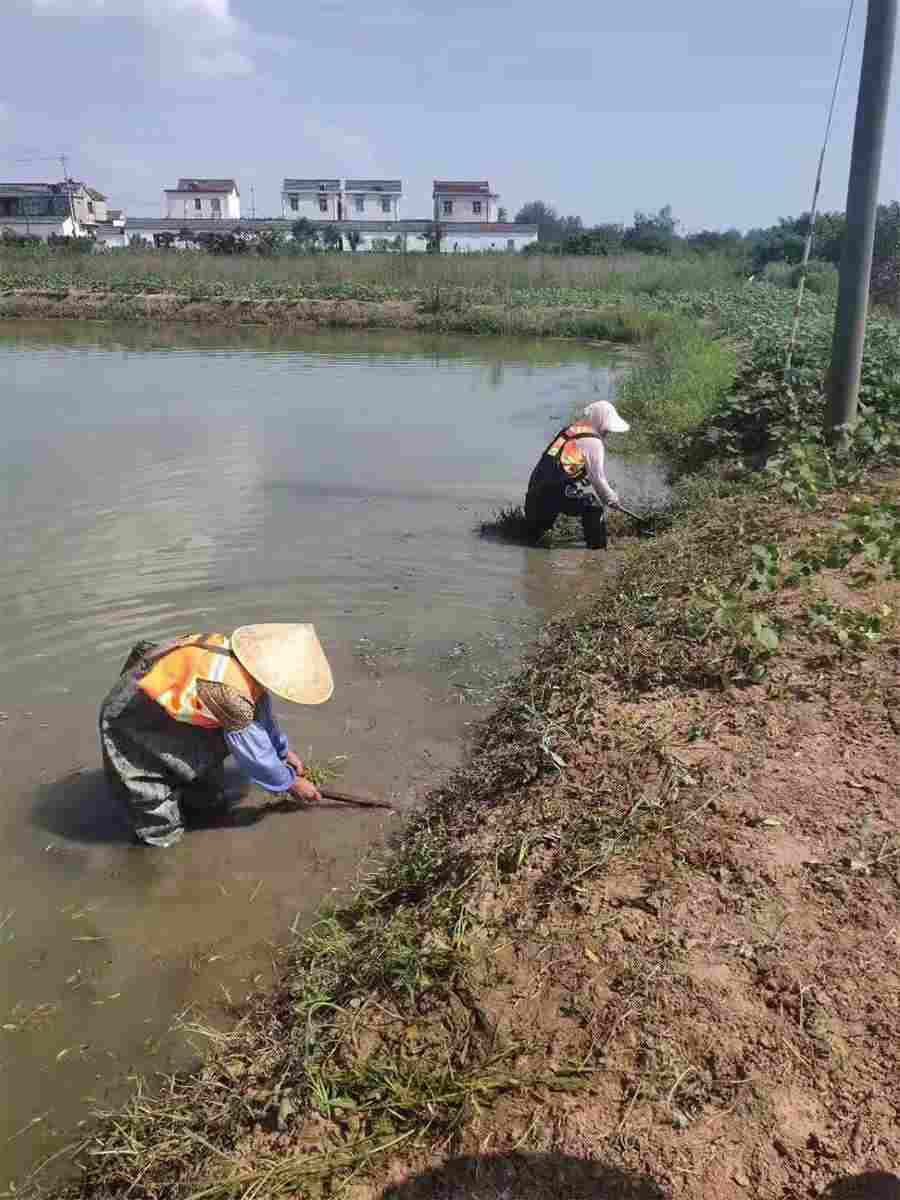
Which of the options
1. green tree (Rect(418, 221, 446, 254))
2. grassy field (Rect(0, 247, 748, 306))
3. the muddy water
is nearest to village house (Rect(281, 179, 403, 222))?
green tree (Rect(418, 221, 446, 254))

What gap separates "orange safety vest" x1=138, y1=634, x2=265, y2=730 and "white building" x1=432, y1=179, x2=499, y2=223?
72399 mm

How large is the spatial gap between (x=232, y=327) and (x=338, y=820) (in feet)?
86.4

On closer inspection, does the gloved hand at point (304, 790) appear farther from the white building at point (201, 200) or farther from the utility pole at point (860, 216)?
the white building at point (201, 200)

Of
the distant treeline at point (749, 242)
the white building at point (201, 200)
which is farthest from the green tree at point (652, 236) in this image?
the white building at point (201, 200)

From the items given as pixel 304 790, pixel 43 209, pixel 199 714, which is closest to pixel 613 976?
pixel 304 790

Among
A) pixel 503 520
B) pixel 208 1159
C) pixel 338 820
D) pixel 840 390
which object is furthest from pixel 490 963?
pixel 840 390

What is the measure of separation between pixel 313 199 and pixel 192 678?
7641 cm

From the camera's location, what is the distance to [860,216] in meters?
6.92

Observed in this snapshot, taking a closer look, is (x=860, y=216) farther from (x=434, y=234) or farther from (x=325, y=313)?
(x=434, y=234)

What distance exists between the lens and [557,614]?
19.6 feet

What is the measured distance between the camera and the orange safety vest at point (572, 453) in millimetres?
6883

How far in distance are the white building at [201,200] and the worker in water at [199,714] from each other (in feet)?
253

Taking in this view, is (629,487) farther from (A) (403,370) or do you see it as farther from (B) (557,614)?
(A) (403,370)

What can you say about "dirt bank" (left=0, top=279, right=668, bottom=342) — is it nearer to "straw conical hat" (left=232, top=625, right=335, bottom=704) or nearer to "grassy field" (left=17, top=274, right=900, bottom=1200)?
"grassy field" (left=17, top=274, right=900, bottom=1200)
